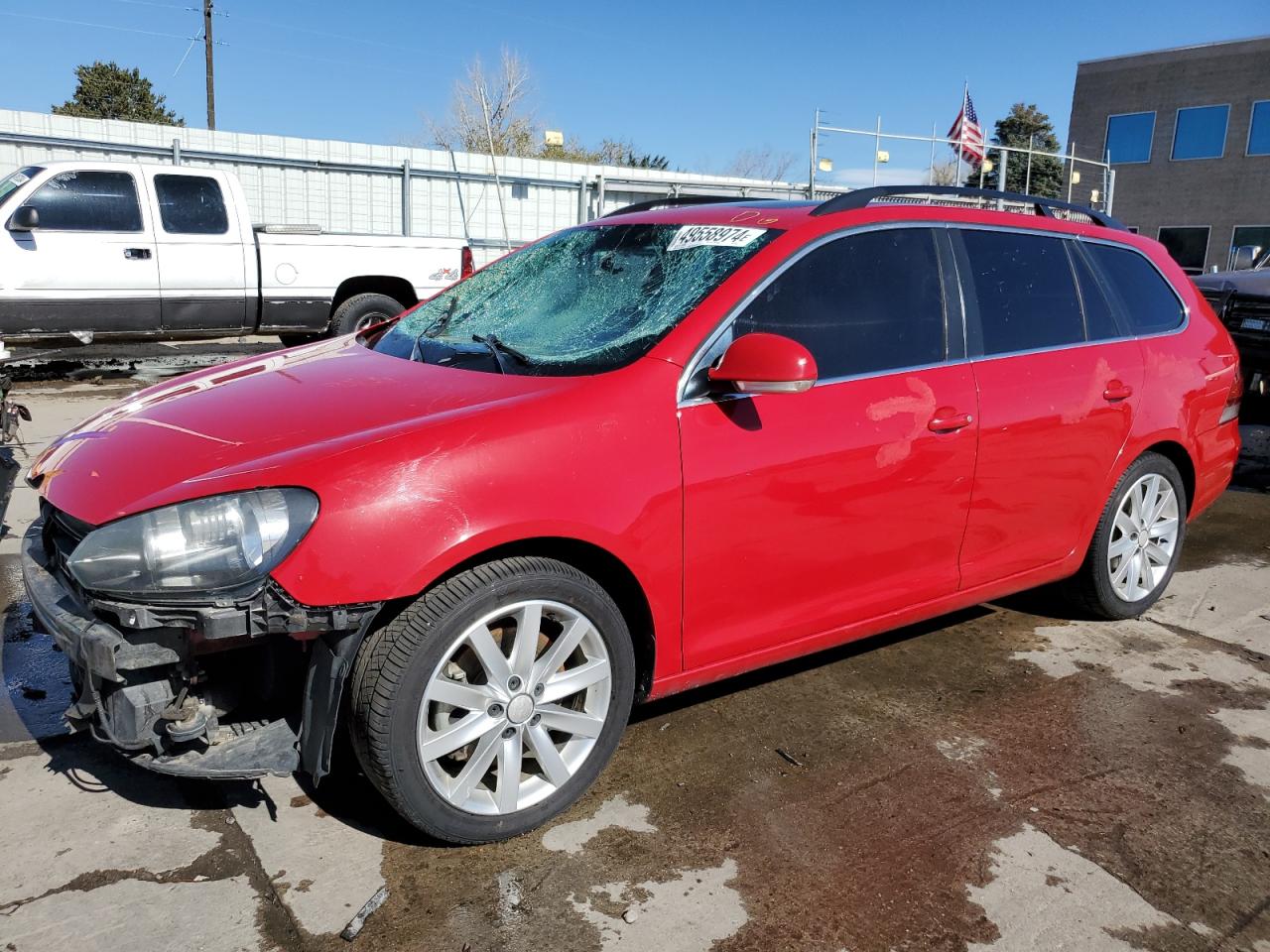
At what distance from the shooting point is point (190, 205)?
9.96 m

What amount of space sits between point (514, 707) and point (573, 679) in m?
0.18

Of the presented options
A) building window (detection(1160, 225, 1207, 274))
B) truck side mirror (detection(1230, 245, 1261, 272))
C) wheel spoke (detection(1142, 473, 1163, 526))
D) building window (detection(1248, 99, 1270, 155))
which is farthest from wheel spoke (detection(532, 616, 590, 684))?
building window (detection(1248, 99, 1270, 155))

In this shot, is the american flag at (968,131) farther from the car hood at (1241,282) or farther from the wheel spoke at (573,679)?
the wheel spoke at (573,679)

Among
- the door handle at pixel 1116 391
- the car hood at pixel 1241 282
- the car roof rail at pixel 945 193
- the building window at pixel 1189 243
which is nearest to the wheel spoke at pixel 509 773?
the car roof rail at pixel 945 193

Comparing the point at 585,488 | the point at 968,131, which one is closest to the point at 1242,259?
the point at 585,488

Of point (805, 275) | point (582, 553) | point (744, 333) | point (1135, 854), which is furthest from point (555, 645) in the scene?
point (1135, 854)

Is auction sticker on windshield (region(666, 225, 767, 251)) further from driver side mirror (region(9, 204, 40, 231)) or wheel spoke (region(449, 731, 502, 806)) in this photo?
driver side mirror (region(9, 204, 40, 231))

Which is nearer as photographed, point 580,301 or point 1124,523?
point 580,301

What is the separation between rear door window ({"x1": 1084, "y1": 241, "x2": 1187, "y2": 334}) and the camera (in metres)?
4.21

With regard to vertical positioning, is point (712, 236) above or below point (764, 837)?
above

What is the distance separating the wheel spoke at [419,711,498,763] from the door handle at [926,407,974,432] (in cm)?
172

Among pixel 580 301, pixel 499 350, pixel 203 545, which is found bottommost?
pixel 203 545

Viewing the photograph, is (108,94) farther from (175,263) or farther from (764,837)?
(764,837)

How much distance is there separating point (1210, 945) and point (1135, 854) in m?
0.37
